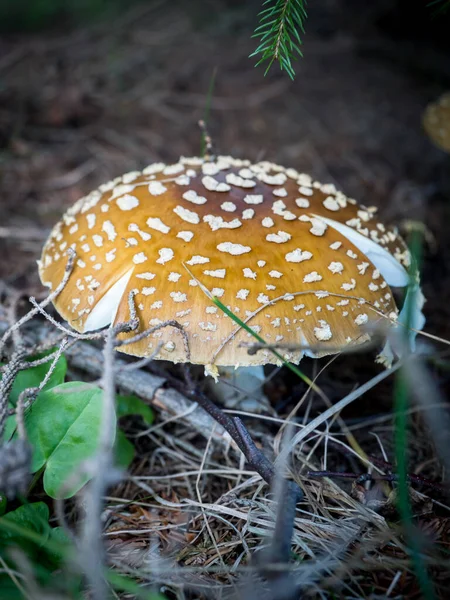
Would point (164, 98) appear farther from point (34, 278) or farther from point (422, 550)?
point (422, 550)

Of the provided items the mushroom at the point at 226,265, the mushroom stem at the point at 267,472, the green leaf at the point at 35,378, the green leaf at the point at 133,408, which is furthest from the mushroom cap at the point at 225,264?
the green leaf at the point at 133,408

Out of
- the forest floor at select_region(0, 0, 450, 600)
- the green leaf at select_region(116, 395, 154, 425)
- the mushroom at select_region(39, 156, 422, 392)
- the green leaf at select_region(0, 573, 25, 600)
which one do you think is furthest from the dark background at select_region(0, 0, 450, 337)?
the green leaf at select_region(0, 573, 25, 600)

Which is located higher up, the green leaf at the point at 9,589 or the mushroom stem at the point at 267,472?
the mushroom stem at the point at 267,472

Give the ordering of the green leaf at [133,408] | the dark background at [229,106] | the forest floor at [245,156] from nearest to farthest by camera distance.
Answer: the forest floor at [245,156]
the green leaf at [133,408]
the dark background at [229,106]

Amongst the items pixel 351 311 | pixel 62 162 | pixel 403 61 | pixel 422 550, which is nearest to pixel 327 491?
pixel 422 550

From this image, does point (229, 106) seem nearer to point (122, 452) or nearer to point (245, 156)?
point (245, 156)

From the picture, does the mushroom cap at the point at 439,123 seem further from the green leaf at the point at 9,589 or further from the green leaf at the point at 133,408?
the green leaf at the point at 9,589

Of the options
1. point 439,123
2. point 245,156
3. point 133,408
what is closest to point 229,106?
point 245,156
